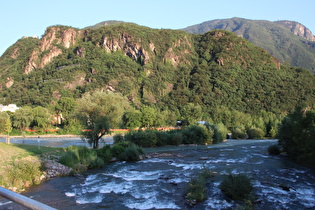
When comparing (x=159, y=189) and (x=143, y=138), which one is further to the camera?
(x=143, y=138)

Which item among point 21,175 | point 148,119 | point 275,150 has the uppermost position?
point 21,175

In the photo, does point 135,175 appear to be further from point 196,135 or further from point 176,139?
point 196,135

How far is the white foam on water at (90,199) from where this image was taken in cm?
1578

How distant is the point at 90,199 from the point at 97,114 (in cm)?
2324

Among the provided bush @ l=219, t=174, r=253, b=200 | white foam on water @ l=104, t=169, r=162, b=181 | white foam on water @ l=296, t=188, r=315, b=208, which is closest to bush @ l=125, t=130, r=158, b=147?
white foam on water @ l=104, t=169, r=162, b=181

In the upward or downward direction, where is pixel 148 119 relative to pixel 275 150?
upward

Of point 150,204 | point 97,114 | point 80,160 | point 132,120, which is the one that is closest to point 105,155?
A: point 80,160

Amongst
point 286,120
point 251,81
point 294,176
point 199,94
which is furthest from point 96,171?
point 251,81

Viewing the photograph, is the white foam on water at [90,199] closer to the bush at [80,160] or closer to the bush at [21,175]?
the bush at [21,175]

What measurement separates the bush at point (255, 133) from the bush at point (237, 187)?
67.0 m

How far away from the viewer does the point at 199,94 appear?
18475 centimetres

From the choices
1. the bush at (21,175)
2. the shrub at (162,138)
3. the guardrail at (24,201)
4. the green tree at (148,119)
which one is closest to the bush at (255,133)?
the green tree at (148,119)

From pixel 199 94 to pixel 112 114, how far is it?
149997mm

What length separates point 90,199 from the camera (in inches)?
640
